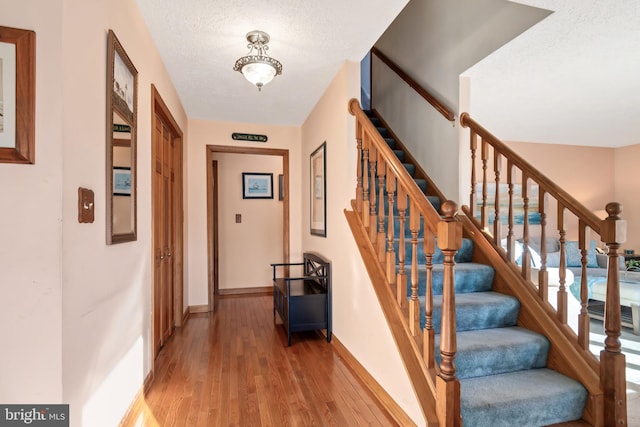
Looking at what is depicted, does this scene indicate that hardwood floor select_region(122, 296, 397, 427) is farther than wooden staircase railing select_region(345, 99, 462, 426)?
Yes

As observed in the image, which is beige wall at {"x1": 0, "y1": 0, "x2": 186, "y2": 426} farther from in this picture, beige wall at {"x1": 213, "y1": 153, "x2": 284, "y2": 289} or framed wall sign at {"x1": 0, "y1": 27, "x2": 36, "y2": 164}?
beige wall at {"x1": 213, "y1": 153, "x2": 284, "y2": 289}

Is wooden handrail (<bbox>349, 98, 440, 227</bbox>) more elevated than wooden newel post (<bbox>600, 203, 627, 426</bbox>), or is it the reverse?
wooden handrail (<bbox>349, 98, 440, 227</bbox>)

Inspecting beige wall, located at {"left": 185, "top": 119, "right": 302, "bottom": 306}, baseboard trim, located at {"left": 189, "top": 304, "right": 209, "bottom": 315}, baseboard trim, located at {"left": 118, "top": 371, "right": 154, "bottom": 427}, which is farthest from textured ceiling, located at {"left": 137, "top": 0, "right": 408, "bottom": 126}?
baseboard trim, located at {"left": 189, "top": 304, "right": 209, "bottom": 315}

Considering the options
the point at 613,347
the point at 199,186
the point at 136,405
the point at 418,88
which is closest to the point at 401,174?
the point at 613,347

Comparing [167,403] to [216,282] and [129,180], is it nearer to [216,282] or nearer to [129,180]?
[129,180]

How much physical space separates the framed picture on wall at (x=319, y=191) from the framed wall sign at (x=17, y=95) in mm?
2338

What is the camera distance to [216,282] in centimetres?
481

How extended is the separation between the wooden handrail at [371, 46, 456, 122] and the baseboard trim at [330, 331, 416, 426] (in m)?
2.25

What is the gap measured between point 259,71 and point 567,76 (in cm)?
276

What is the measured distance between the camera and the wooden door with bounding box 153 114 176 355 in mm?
2553

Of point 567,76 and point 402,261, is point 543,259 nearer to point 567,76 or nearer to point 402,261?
point 402,261

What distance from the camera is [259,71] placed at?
217cm

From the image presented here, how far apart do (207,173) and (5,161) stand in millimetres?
3014

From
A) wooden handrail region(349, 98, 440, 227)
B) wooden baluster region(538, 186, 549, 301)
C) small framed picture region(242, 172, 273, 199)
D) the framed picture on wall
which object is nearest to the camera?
wooden handrail region(349, 98, 440, 227)
